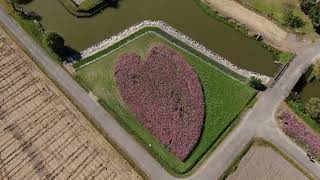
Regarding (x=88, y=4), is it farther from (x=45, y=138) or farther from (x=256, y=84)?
(x=256, y=84)

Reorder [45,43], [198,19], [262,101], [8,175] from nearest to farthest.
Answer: [8,175] < [262,101] < [45,43] < [198,19]

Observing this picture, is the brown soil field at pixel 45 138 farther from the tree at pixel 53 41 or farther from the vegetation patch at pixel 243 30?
the vegetation patch at pixel 243 30

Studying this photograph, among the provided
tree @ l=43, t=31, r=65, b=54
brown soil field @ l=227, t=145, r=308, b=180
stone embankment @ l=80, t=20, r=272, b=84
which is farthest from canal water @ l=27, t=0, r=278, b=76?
brown soil field @ l=227, t=145, r=308, b=180

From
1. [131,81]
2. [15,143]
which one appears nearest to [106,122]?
[131,81]

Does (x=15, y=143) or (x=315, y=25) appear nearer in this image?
(x=15, y=143)

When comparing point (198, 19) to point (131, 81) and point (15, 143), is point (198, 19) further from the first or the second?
point (15, 143)

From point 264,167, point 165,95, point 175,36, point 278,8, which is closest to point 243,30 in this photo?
point 278,8

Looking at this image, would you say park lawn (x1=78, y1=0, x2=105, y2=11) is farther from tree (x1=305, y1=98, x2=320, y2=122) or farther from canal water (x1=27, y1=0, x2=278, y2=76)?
tree (x1=305, y1=98, x2=320, y2=122)
